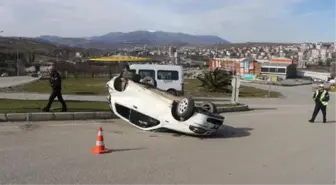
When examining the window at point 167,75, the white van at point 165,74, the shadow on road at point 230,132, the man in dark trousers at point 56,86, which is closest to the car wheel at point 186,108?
the shadow on road at point 230,132

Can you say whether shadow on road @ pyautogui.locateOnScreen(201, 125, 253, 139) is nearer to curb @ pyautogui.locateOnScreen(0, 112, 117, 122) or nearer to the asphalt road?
the asphalt road

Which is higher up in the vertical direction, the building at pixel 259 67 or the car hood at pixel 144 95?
the car hood at pixel 144 95

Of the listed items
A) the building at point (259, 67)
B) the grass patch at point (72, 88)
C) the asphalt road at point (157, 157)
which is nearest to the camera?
the asphalt road at point (157, 157)

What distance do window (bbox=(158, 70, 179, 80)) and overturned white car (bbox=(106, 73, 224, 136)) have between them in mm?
12250

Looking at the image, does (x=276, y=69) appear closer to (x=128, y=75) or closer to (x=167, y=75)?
(x=167, y=75)

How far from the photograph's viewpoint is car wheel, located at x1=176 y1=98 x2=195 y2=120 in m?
10.8

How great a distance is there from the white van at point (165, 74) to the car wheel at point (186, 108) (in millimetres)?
13857

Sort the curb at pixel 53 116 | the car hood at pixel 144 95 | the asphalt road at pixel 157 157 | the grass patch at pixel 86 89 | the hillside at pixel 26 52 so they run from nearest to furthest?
1. the asphalt road at pixel 157 157
2. the car hood at pixel 144 95
3. the curb at pixel 53 116
4. the grass patch at pixel 86 89
5. the hillside at pixel 26 52

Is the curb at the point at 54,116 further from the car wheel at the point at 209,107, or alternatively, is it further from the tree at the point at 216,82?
the tree at the point at 216,82

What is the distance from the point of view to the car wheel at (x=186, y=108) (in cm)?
1084

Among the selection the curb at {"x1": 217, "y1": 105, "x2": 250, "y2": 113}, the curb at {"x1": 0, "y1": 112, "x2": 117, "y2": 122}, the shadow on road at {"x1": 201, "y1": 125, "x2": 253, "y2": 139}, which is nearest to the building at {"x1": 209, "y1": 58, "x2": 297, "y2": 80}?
the curb at {"x1": 217, "y1": 105, "x2": 250, "y2": 113}

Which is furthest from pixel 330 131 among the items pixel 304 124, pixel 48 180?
pixel 48 180

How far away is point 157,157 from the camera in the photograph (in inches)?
335

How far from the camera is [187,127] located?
35.9 feet
